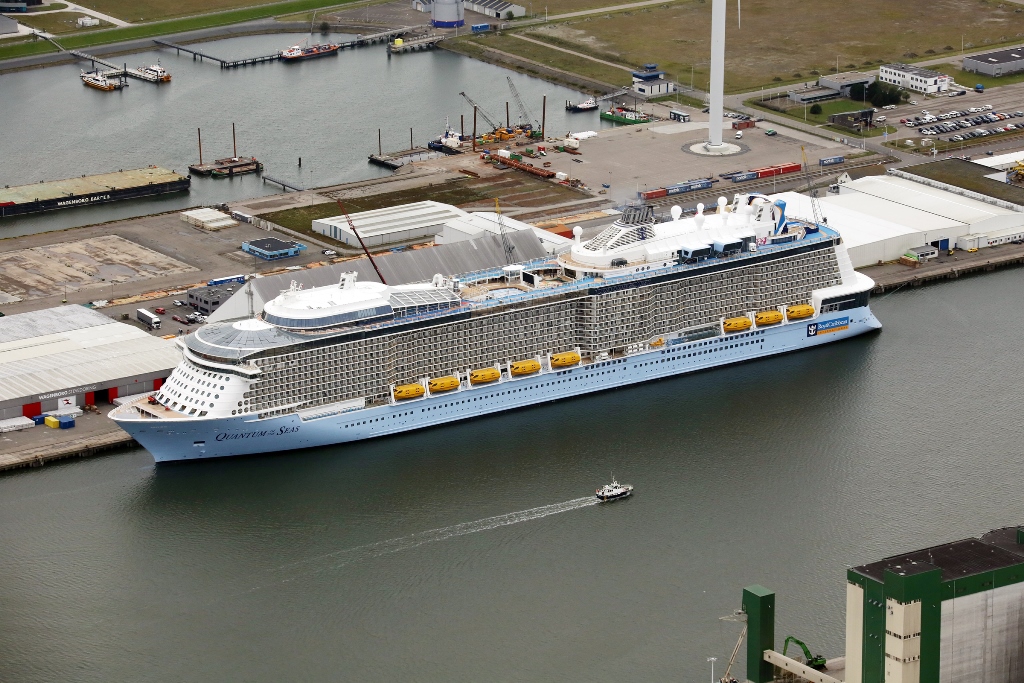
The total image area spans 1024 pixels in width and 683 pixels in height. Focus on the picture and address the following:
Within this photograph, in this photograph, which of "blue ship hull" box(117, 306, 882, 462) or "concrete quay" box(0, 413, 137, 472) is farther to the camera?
"concrete quay" box(0, 413, 137, 472)

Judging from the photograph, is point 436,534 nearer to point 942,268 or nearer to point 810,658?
point 810,658

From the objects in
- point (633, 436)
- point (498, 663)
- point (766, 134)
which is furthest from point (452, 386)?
point (766, 134)

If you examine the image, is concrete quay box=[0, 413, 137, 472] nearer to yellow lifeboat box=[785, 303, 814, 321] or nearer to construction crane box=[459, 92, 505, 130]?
yellow lifeboat box=[785, 303, 814, 321]

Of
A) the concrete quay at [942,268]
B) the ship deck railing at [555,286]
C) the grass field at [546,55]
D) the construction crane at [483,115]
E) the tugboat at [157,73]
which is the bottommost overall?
the concrete quay at [942,268]

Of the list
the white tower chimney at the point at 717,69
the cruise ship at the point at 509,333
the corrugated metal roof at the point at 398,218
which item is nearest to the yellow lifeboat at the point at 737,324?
the cruise ship at the point at 509,333

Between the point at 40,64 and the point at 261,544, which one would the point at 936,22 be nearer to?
the point at 40,64

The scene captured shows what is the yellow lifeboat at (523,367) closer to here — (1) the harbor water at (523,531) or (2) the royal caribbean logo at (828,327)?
(1) the harbor water at (523,531)

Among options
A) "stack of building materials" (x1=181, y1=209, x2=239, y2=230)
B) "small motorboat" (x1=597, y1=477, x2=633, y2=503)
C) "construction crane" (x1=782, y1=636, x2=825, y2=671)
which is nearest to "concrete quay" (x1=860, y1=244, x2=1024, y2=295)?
"small motorboat" (x1=597, y1=477, x2=633, y2=503)
